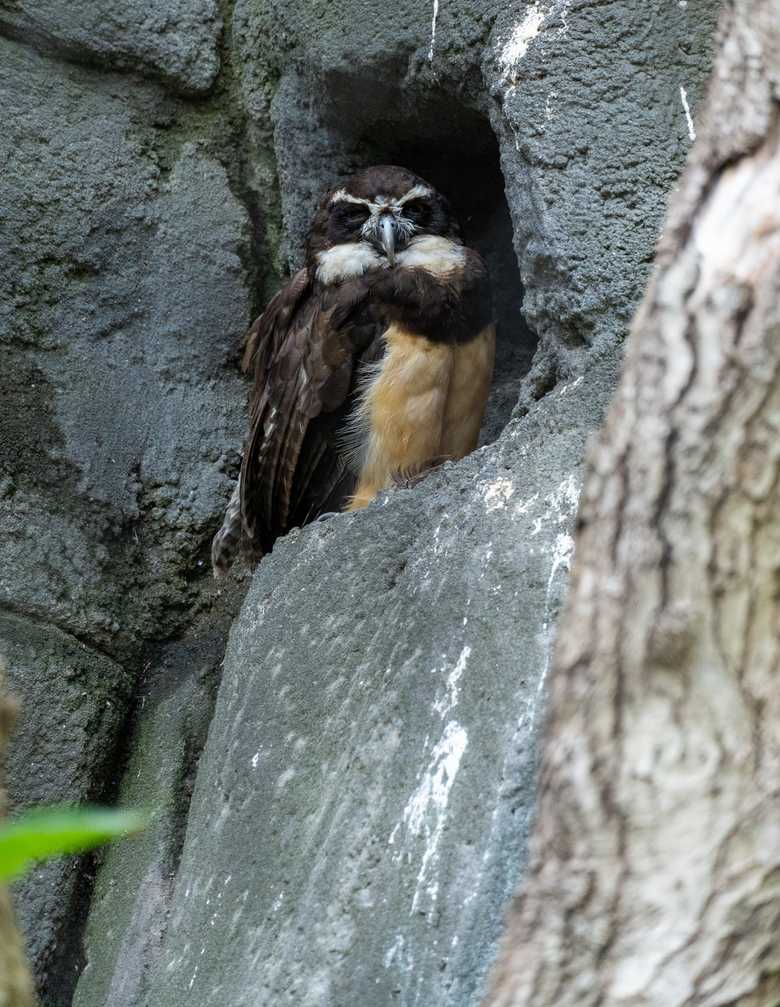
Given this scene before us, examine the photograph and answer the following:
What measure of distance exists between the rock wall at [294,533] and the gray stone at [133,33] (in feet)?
0.03

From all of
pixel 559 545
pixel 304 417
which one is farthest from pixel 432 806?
pixel 304 417

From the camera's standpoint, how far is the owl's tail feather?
14.3 ft

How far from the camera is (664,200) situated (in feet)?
11.7

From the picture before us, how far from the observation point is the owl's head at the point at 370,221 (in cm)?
433

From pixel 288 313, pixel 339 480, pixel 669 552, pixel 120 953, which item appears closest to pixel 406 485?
pixel 339 480

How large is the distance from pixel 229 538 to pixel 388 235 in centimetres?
97

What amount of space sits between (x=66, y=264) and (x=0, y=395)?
1.41 ft

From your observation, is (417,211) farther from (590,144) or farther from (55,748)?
(55,748)

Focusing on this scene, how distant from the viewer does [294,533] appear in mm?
3643

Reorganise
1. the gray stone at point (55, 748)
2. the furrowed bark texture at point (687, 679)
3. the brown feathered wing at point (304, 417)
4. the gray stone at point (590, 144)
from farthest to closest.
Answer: the brown feathered wing at point (304, 417) < the gray stone at point (55, 748) < the gray stone at point (590, 144) < the furrowed bark texture at point (687, 679)

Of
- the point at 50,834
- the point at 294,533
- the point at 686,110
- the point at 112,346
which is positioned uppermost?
the point at 686,110

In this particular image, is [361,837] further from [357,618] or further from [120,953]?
[120,953]

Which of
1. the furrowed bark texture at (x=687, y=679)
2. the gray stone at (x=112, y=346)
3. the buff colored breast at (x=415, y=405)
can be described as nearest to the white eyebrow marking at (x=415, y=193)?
the buff colored breast at (x=415, y=405)

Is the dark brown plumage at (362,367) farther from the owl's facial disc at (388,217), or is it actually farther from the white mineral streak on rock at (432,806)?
the white mineral streak on rock at (432,806)
